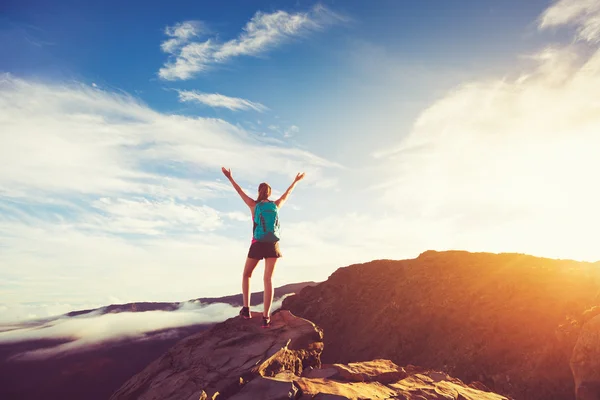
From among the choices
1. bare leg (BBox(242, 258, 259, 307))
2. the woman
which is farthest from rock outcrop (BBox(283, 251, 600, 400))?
bare leg (BBox(242, 258, 259, 307))

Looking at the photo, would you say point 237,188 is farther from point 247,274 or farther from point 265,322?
point 265,322

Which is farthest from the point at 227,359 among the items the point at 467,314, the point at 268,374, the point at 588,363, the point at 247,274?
the point at 467,314

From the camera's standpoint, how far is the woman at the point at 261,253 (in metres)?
8.21

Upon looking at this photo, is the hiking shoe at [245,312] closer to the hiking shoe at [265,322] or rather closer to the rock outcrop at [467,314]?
the hiking shoe at [265,322]

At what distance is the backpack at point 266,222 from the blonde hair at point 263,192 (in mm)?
214

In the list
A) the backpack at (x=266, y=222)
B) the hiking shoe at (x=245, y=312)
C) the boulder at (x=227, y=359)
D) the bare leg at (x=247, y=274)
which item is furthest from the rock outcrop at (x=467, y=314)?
the backpack at (x=266, y=222)

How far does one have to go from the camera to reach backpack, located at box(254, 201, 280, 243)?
26.9ft

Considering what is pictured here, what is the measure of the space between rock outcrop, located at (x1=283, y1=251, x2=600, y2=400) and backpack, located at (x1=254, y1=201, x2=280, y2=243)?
15.7m

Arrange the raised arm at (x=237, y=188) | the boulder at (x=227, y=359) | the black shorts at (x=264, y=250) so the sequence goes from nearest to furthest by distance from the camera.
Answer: the boulder at (x=227, y=359)
the black shorts at (x=264, y=250)
the raised arm at (x=237, y=188)

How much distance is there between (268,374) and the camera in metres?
7.65

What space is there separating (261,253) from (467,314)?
20.6 metres

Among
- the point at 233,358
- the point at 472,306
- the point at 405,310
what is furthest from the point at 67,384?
the point at 233,358

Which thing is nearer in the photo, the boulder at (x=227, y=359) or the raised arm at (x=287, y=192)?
the boulder at (x=227, y=359)

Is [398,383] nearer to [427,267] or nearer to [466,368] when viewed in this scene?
[466,368]
